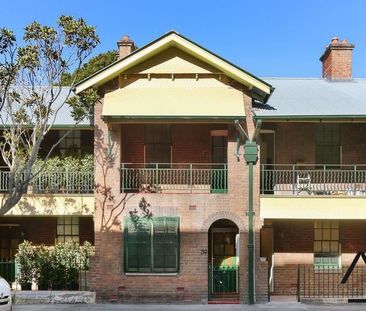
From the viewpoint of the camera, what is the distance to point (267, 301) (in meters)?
18.2

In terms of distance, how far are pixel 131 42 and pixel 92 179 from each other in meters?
7.14

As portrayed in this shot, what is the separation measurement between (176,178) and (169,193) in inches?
55.7

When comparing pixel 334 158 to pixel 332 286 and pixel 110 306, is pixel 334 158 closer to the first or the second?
pixel 332 286

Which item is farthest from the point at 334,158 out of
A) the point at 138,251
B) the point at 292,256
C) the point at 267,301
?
the point at 138,251

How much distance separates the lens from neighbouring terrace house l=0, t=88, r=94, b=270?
19547mm

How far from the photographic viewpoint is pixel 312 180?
2042 cm

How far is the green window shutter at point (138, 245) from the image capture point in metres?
18.4

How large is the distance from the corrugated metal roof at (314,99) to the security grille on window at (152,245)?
191 inches

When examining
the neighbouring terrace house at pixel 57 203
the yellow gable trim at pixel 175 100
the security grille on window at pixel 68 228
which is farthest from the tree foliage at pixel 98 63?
the yellow gable trim at pixel 175 100

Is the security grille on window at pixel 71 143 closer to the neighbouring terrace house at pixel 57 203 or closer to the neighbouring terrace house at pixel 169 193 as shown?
the neighbouring terrace house at pixel 57 203

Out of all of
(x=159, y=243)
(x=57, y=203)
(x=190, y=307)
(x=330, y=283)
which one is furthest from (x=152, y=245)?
(x=330, y=283)

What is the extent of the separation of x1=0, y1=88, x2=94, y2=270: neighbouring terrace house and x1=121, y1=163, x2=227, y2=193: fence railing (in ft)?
5.03

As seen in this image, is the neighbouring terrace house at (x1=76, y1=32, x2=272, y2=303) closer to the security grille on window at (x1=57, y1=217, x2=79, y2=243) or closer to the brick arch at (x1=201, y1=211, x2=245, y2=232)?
the brick arch at (x1=201, y1=211, x2=245, y2=232)

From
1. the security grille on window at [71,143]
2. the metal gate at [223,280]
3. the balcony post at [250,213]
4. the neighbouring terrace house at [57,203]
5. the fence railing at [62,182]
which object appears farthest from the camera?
the security grille on window at [71,143]
